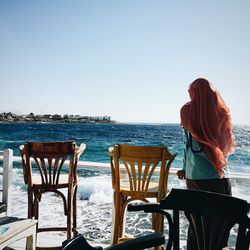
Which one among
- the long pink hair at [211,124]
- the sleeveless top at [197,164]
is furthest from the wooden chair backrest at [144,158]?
the long pink hair at [211,124]

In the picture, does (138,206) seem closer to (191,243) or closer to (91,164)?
(191,243)

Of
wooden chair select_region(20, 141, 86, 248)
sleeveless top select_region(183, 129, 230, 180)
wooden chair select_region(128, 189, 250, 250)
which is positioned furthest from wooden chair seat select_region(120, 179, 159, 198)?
wooden chair select_region(128, 189, 250, 250)

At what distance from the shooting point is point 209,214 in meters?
1.31

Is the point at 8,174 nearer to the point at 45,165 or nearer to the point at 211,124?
the point at 45,165

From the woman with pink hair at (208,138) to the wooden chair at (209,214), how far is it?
0.71m

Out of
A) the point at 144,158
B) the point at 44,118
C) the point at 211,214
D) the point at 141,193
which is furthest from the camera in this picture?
the point at 44,118

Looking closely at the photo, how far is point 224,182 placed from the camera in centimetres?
206

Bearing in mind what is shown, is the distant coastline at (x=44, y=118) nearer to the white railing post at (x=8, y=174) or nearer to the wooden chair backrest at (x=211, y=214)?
the white railing post at (x=8, y=174)

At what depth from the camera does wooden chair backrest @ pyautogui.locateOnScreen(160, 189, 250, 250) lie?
3.93ft

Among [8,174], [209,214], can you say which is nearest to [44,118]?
[8,174]

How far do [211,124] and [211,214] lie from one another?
84 cm

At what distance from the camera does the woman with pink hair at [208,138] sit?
79.2 inches

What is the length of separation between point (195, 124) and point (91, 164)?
58.0 inches

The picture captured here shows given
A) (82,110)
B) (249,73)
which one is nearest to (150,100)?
(82,110)
